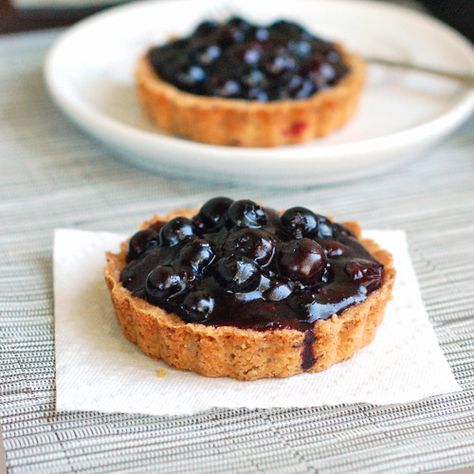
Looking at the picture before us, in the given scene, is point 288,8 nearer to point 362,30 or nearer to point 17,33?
point 362,30

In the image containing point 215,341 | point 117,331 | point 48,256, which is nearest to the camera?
point 215,341

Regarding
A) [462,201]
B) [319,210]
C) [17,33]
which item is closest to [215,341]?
[319,210]

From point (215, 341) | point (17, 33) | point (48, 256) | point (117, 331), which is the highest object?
point (215, 341)

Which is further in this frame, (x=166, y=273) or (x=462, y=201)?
(x=462, y=201)

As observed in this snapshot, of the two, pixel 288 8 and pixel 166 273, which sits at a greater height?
pixel 166 273

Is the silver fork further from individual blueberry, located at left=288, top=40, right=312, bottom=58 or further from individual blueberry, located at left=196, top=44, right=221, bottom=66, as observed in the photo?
individual blueberry, located at left=196, top=44, right=221, bottom=66

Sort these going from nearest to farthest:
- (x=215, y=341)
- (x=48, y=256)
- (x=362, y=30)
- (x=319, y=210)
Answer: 1. (x=215, y=341)
2. (x=48, y=256)
3. (x=319, y=210)
4. (x=362, y=30)

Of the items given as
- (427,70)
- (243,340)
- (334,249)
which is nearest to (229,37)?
(427,70)
